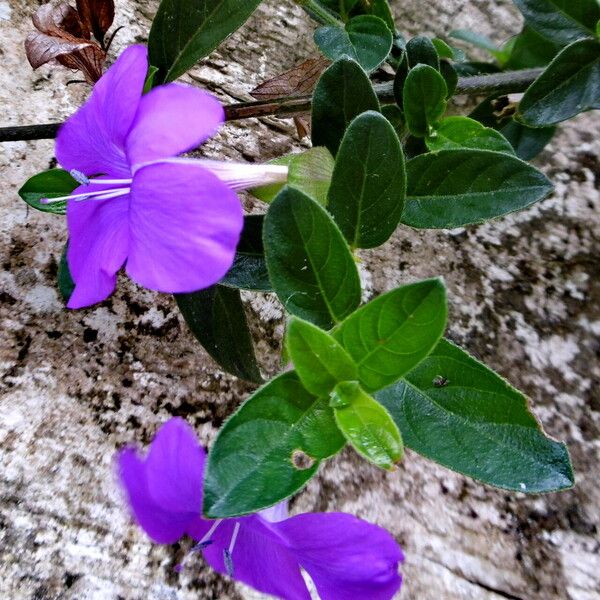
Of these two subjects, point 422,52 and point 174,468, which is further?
point 422,52

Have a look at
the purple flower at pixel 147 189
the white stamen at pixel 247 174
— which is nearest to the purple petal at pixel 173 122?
the purple flower at pixel 147 189

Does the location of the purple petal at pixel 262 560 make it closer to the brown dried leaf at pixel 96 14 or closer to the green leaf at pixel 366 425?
the green leaf at pixel 366 425

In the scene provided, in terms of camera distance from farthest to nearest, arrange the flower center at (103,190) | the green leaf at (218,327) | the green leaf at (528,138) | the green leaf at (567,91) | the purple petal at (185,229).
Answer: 1. the green leaf at (528,138)
2. the green leaf at (567,91)
3. the green leaf at (218,327)
4. the flower center at (103,190)
5. the purple petal at (185,229)

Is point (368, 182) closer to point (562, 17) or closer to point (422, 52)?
point (422, 52)

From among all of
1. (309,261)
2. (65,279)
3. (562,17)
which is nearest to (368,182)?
(309,261)

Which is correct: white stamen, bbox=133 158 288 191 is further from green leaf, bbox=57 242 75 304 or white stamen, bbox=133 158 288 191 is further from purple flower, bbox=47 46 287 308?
green leaf, bbox=57 242 75 304

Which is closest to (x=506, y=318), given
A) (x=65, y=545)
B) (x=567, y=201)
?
(x=567, y=201)
